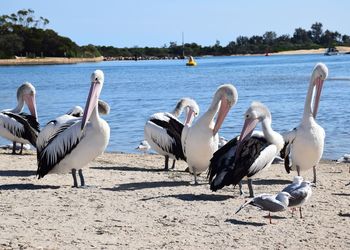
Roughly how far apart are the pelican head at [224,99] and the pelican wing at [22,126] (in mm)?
4097

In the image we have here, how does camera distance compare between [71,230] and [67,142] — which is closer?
[71,230]

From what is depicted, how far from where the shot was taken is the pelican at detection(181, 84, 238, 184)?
7.61 meters

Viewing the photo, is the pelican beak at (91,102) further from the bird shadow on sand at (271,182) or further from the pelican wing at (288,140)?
the pelican wing at (288,140)

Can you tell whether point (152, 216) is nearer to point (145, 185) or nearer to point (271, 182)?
point (145, 185)

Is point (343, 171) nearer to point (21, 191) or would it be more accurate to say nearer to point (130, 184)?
point (130, 184)

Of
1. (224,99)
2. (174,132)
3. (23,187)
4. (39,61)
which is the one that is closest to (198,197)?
(224,99)

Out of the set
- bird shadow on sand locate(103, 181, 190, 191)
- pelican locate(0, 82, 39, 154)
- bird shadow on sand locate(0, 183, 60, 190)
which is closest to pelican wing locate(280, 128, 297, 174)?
bird shadow on sand locate(103, 181, 190, 191)

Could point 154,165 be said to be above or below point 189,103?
below

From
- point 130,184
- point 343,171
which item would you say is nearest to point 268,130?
point 130,184

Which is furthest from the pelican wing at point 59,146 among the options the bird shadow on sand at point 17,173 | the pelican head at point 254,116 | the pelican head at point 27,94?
the pelican head at point 27,94

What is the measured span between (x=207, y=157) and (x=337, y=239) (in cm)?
270

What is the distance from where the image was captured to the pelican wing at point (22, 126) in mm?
10773

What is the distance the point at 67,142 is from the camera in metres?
7.35

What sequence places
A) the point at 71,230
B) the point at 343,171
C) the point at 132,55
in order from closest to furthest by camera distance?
the point at 71,230 < the point at 343,171 < the point at 132,55
